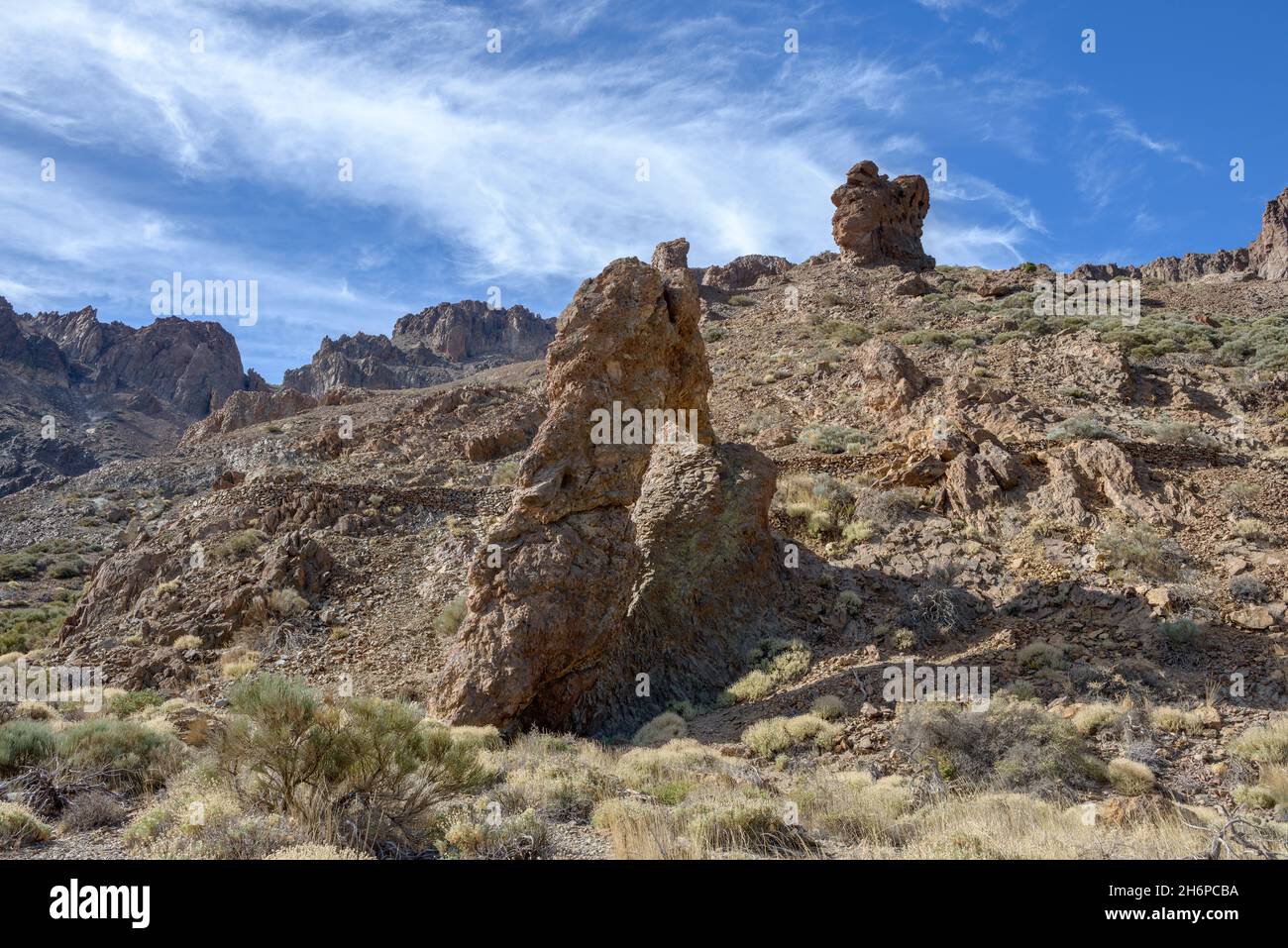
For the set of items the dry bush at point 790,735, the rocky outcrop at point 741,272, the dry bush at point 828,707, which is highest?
the rocky outcrop at point 741,272

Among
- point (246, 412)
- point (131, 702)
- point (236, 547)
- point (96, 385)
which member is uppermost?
point (96, 385)

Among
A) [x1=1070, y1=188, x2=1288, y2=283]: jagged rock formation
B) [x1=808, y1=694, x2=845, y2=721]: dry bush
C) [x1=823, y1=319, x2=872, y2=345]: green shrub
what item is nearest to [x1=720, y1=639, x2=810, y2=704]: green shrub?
[x1=808, y1=694, x2=845, y2=721]: dry bush

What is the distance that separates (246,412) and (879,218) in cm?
4023

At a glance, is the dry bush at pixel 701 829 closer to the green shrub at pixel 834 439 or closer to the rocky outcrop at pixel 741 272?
the green shrub at pixel 834 439

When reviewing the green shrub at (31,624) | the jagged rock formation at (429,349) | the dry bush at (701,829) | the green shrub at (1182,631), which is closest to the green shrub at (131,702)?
the green shrub at (31,624)

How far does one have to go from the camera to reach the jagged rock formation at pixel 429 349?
89312 millimetres

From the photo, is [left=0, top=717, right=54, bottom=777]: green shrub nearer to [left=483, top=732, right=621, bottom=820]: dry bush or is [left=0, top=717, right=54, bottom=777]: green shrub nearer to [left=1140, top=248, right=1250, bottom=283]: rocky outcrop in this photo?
[left=483, top=732, right=621, bottom=820]: dry bush

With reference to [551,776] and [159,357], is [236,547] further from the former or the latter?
[159,357]

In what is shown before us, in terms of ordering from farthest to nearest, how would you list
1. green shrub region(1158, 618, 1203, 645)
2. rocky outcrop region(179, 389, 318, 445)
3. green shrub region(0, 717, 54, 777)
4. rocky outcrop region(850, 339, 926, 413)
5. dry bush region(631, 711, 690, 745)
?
rocky outcrop region(179, 389, 318, 445)
rocky outcrop region(850, 339, 926, 413)
green shrub region(1158, 618, 1203, 645)
dry bush region(631, 711, 690, 745)
green shrub region(0, 717, 54, 777)

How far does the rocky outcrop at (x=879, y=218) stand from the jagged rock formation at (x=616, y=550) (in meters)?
33.3

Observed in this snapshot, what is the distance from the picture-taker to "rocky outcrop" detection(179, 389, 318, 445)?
1917 inches

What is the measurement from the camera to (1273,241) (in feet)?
231

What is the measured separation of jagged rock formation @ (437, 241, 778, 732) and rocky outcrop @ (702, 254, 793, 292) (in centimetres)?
3783

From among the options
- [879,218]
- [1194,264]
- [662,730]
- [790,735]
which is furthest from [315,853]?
[1194,264]
